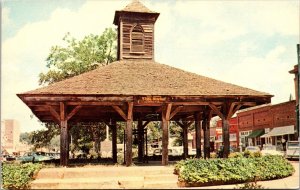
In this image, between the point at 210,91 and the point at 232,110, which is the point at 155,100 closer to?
the point at 210,91

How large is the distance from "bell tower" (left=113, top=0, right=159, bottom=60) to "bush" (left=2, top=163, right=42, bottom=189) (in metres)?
10.5

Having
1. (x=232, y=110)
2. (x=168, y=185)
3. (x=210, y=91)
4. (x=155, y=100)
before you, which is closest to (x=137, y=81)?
(x=155, y=100)

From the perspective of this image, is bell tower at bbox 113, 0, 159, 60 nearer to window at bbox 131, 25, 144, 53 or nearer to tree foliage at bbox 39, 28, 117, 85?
window at bbox 131, 25, 144, 53

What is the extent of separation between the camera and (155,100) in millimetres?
17406

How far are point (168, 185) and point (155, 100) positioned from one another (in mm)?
4403

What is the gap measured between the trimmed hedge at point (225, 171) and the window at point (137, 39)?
10.2 m

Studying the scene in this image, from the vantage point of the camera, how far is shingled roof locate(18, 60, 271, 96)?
56.8 ft

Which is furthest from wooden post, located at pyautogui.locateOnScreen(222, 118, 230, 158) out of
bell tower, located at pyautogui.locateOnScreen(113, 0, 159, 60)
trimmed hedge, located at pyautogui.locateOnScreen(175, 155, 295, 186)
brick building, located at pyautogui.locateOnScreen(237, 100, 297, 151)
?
brick building, located at pyautogui.locateOnScreen(237, 100, 297, 151)

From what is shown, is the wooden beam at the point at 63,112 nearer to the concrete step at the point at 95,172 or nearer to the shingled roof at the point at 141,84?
the shingled roof at the point at 141,84

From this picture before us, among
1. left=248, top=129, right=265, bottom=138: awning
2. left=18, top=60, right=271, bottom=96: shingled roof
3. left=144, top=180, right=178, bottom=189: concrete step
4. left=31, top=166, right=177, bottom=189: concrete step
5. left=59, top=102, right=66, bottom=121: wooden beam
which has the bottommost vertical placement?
left=144, top=180, right=178, bottom=189: concrete step

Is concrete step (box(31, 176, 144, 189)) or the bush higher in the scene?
the bush

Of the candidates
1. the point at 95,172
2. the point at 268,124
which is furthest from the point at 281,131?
the point at 95,172

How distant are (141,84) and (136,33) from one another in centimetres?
626

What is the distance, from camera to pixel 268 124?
48.7 meters
